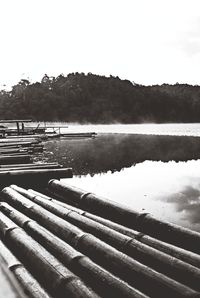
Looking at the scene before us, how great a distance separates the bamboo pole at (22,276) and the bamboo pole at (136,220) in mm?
2768

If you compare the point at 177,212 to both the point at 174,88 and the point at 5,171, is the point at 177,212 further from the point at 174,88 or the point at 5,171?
the point at 174,88

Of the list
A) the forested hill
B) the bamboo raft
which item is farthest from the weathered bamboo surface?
the forested hill

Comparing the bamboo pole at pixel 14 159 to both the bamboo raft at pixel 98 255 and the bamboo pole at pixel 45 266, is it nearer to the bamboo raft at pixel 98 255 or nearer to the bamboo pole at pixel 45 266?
the bamboo raft at pixel 98 255

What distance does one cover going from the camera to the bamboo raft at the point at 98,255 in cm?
468

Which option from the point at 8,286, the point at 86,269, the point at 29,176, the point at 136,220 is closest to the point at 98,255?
the point at 86,269

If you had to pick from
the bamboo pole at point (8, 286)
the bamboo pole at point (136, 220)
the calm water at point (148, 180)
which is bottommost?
the calm water at point (148, 180)

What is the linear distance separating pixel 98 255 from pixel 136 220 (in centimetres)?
216

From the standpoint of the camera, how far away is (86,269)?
5.07 m

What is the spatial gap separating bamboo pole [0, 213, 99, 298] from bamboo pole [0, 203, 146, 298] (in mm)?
198

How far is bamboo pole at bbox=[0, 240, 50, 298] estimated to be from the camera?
4.77 metres

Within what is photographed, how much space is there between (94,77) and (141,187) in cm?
14996

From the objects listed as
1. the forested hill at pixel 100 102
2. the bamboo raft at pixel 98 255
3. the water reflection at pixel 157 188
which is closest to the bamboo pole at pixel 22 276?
the bamboo raft at pixel 98 255

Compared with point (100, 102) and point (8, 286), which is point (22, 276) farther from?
point (100, 102)

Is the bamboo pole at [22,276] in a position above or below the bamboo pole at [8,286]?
above
